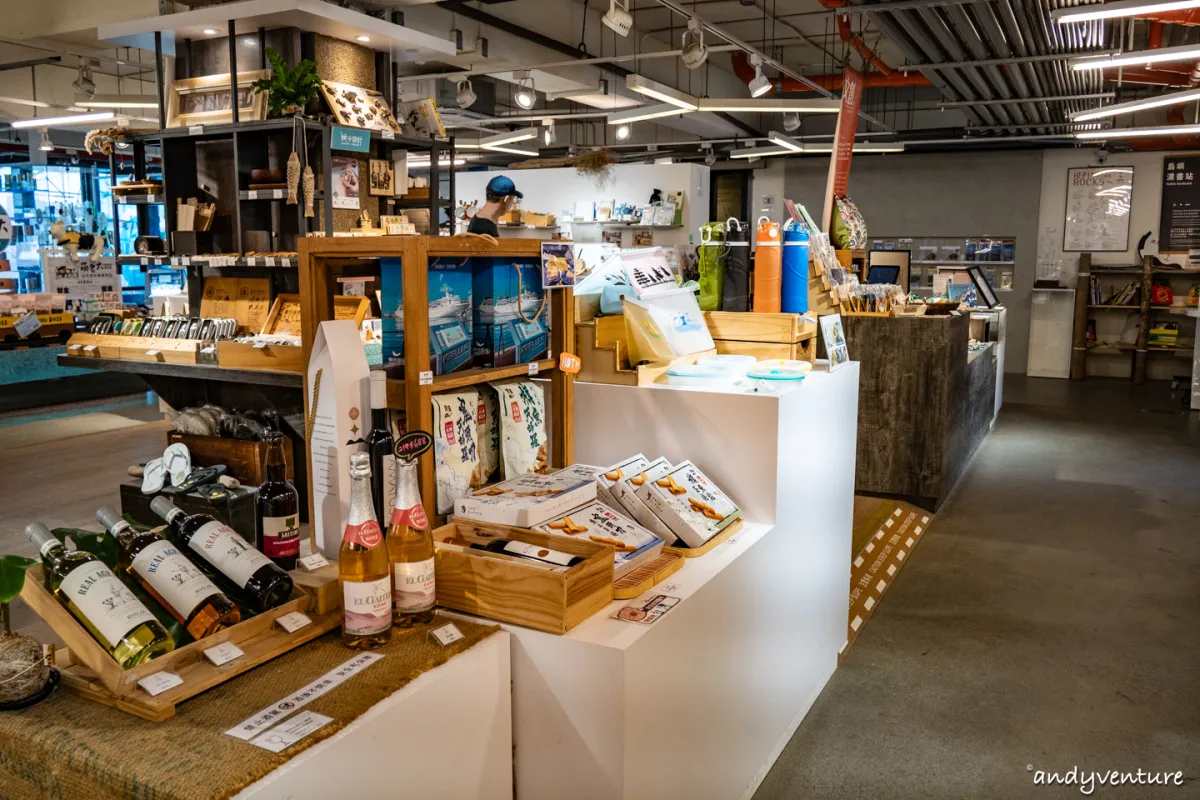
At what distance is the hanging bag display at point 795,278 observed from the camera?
3.44m

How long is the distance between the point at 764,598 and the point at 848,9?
467 centimetres

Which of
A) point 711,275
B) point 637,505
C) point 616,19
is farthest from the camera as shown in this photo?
point 616,19

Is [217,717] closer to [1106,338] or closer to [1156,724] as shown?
[1156,724]

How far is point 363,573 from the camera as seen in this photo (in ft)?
5.48

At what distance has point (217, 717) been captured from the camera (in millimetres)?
1437

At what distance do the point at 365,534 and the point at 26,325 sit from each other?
9655 millimetres

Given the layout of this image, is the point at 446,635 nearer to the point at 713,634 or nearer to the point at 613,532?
the point at 613,532

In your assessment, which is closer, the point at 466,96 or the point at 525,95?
the point at 525,95

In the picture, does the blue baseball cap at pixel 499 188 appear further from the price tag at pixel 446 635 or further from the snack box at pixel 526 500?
the price tag at pixel 446 635

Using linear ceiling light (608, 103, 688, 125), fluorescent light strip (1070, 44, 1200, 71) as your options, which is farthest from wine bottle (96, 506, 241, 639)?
linear ceiling light (608, 103, 688, 125)

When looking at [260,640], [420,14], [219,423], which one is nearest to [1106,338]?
[420,14]

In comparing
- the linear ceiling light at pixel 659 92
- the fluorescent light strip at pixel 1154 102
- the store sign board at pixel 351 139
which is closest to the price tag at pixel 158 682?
the store sign board at pixel 351 139

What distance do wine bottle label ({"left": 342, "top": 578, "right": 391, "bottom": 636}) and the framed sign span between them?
1383cm

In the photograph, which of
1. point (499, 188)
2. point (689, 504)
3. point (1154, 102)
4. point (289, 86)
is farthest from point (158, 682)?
point (1154, 102)
